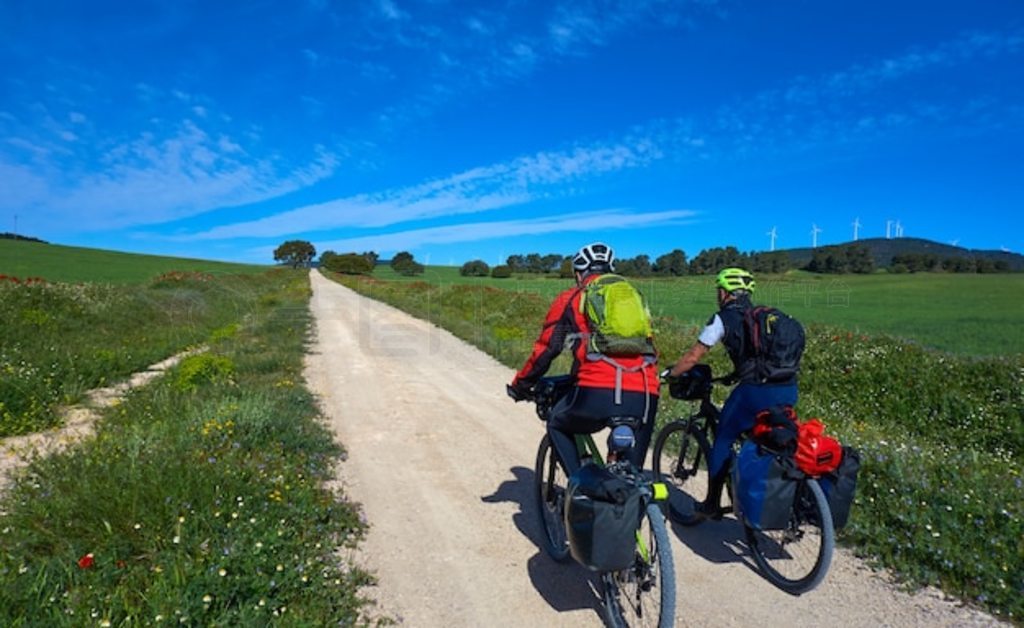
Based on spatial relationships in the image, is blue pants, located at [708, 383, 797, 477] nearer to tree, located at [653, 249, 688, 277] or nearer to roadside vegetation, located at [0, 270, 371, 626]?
roadside vegetation, located at [0, 270, 371, 626]

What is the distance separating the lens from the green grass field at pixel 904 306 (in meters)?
22.4

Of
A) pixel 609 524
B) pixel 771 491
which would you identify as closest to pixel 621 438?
pixel 609 524

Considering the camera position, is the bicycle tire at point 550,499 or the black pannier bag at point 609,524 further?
the bicycle tire at point 550,499

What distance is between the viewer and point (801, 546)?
4.05 metres

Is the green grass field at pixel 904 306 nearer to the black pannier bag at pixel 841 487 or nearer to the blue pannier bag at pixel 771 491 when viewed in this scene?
the black pannier bag at pixel 841 487

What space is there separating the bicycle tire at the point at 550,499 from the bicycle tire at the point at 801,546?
142 centimetres

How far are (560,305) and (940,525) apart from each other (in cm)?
371

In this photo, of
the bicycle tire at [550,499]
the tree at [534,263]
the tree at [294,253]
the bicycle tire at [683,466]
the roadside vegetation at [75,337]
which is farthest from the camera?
the tree at [294,253]

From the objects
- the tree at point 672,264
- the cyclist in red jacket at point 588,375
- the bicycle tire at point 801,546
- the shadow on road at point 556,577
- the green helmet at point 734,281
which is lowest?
the shadow on road at point 556,577

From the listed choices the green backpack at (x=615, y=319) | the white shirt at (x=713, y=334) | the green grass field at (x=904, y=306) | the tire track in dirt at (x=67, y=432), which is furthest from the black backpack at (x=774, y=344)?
the green grass field at (x=904, y=306)

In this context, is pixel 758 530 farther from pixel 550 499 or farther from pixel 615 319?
pixel 615 319

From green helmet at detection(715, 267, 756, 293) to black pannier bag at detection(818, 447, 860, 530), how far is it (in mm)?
1386

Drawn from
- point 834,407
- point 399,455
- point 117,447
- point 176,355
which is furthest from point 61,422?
point 834,407

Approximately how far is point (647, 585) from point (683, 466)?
2.25m
